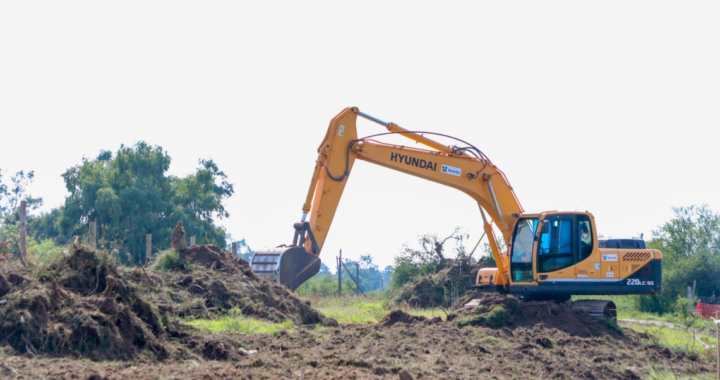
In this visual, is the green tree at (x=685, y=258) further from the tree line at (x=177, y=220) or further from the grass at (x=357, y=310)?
the grass at (x=357, y=310)

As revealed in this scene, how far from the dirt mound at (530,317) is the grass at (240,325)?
3883 millimetres

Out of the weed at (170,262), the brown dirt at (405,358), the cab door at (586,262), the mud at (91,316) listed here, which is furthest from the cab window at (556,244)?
the weed at (170,262)

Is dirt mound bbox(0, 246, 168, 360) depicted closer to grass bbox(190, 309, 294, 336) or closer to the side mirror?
grass bbox(190, 309, 294, 336)

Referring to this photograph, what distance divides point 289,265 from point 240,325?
274 cm

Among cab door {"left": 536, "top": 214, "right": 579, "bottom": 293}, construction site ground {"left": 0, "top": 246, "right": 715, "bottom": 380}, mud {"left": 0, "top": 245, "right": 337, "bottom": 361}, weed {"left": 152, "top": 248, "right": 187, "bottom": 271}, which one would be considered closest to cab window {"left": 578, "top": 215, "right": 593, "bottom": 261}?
cab door {"left": 536, "top": 214, "right": 579, "bottom": 293}

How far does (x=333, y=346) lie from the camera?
1071 centimetres

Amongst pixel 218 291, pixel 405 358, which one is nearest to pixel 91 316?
pixel 405 358

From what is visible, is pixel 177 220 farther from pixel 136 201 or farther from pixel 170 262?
pixel 170 262

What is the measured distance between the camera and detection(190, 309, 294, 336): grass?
463 inches

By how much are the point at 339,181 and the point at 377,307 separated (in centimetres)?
707

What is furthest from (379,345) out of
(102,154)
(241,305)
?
(102,154)

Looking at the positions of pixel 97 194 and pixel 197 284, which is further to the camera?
pixel 97 194

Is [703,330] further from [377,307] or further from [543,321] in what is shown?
[377,307]

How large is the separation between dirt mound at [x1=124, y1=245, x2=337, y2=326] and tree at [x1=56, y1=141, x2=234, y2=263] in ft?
63.5
